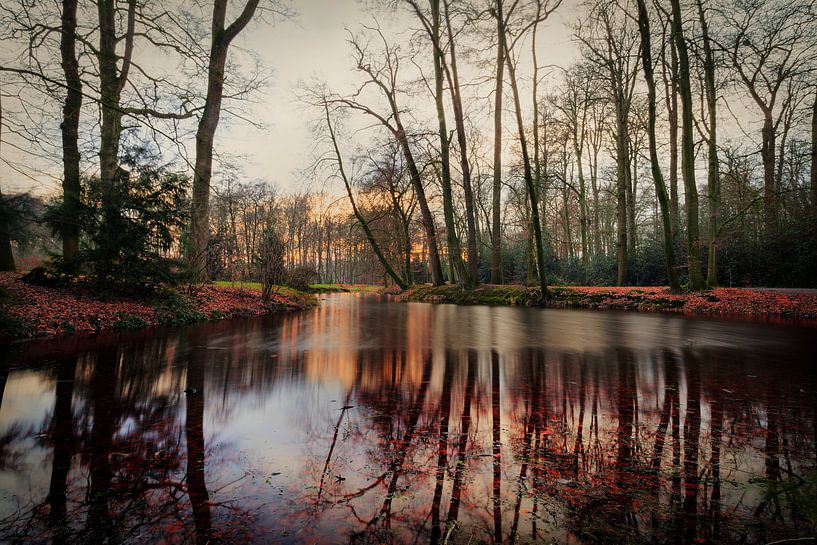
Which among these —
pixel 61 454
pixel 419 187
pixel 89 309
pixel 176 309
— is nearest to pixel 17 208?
pixel 89 309

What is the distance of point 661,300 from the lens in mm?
13078

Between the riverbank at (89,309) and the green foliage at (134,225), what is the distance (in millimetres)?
509

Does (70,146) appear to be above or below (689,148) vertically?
below

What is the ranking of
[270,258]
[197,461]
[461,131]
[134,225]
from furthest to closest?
[461,131] < [270,258] < [134,225] < [197,461]

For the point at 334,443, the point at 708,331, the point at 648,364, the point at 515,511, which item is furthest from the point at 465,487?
the point at 708,331

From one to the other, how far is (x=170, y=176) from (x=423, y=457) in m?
10.7

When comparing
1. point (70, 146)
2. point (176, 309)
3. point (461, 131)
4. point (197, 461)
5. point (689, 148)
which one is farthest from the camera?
point (461, 131)

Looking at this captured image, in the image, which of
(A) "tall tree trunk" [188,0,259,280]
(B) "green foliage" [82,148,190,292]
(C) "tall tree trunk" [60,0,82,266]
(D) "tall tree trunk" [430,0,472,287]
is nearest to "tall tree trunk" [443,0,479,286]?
(D) "tall tree trunk" [430,0,472,287]

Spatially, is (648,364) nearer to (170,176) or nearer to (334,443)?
(334,443)

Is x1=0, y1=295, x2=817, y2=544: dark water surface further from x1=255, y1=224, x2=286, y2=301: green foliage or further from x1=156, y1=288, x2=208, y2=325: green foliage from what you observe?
x1=255, y1=224, x2=286, y2=301: green foliage

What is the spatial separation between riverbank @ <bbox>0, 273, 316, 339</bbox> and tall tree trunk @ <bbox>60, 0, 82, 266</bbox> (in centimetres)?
108

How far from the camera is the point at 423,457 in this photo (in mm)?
1973

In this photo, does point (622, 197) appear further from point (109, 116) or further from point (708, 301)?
point (109, 116)

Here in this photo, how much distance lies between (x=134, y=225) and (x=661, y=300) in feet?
53.3
